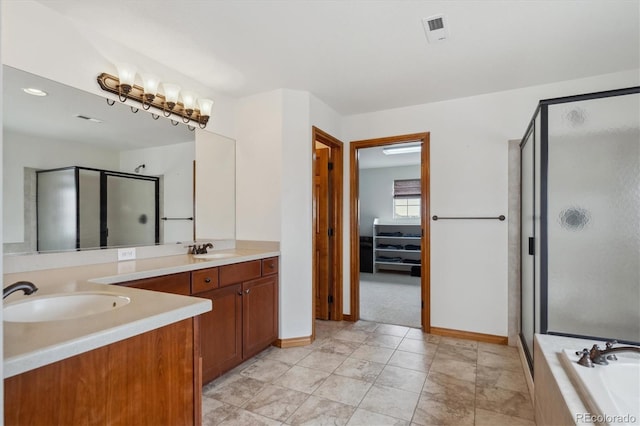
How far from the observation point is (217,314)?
230cm

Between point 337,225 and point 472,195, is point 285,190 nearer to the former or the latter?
point 337,225

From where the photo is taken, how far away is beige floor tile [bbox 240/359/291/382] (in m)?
2.42

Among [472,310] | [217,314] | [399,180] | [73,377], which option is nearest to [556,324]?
[472,310]

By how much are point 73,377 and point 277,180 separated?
230 centimetres

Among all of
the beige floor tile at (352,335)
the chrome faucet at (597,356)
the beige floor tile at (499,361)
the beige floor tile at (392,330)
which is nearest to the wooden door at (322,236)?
the beige floor tile at (352,335)

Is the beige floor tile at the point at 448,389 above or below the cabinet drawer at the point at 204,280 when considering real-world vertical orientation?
below

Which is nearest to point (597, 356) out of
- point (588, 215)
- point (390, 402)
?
point (588, 215)

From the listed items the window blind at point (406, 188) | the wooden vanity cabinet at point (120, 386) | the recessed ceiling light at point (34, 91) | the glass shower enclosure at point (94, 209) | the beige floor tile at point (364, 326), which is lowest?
the beige floor tile at point (364, 326)

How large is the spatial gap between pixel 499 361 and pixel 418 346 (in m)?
0.64

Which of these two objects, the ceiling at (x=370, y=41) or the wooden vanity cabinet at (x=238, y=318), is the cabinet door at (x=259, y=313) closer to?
the wooden vanity cabinet at (x=238, y=318)

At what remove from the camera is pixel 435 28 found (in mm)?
2096

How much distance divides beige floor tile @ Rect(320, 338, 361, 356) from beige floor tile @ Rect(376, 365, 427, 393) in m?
0.43

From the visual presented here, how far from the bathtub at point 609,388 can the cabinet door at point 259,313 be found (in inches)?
78.4

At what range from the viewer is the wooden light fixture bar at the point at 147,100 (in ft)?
7.08
